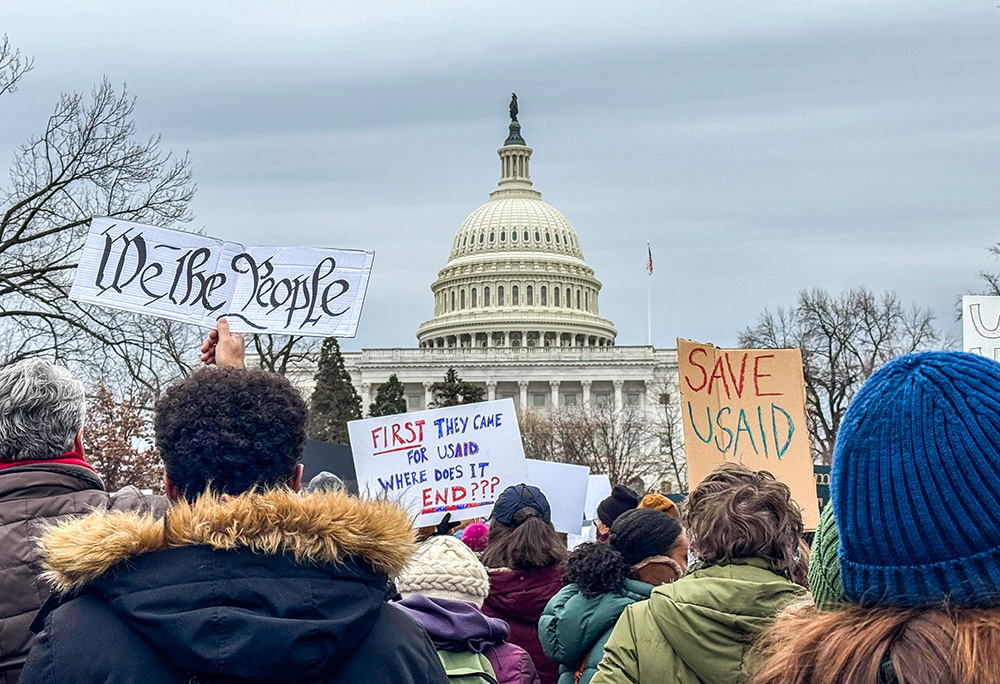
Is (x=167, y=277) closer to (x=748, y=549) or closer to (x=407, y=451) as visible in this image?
(x=748, y=549)

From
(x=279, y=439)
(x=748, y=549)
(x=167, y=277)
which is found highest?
(x=167, y=277)

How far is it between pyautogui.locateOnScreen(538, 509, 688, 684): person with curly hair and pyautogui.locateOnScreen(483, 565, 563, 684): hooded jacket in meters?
0.61

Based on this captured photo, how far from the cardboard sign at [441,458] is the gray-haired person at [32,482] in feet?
19.2

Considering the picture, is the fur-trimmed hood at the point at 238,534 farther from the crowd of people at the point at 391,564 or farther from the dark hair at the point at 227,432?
the dark hair at the point at 227,432

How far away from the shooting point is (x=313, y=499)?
2.60 m

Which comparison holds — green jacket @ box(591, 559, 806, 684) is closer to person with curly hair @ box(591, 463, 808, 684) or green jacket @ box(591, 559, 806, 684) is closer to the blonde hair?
person with curly hair @ box(591, 463, 808, 684)

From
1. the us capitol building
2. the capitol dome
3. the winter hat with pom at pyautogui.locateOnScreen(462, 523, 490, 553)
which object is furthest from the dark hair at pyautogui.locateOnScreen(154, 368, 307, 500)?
the capitol dome

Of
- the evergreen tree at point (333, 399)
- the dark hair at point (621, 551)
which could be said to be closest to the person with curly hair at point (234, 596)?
the dark hair at point (621, 551)

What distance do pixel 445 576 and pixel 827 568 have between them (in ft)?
7.54

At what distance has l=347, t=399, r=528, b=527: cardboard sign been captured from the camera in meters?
9.82

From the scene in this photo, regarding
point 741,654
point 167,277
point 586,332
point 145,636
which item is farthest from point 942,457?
point 586,332

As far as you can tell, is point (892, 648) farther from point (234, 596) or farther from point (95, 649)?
point (95, 649)

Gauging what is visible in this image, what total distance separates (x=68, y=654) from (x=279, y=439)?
623 mm

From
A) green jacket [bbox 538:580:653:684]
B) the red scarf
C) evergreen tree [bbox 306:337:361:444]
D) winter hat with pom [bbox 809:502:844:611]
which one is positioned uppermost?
evergreen tree [bbox 306:337:361:444]
